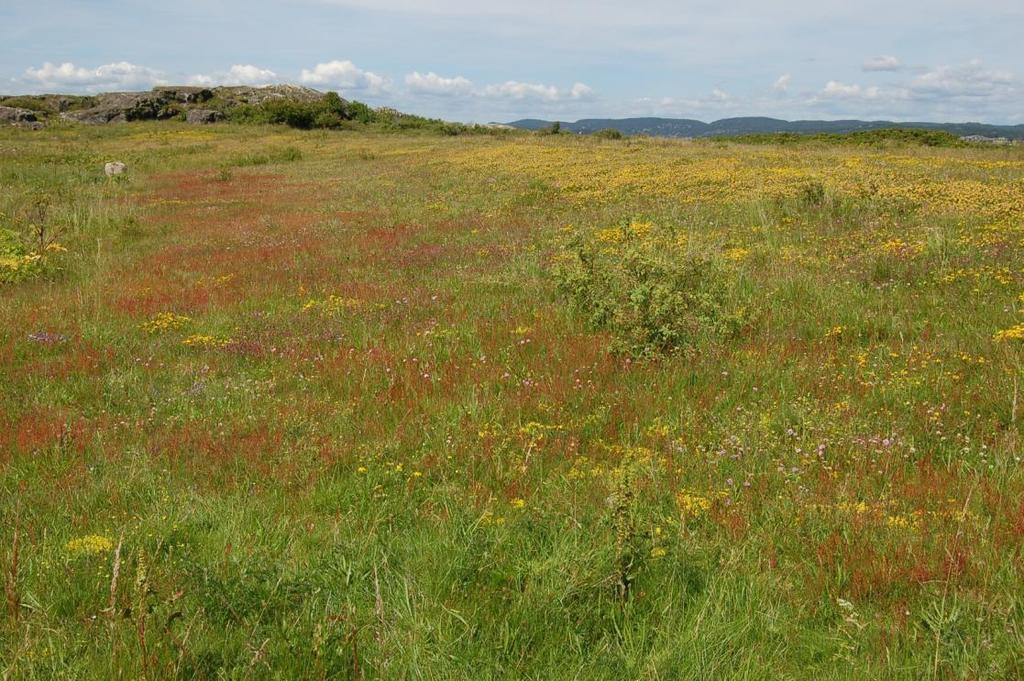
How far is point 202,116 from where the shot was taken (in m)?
78.1

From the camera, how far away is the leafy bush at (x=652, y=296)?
705 cm

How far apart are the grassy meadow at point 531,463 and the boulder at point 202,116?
75.0 meters

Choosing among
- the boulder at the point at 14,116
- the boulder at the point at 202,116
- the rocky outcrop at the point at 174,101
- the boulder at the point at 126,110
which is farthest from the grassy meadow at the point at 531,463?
the boulder at the point at 126,110

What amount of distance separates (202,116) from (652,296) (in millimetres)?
83747

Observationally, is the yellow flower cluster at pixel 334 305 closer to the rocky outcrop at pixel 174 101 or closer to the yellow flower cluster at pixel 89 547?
the yellow flower cluster at pixel 89 547

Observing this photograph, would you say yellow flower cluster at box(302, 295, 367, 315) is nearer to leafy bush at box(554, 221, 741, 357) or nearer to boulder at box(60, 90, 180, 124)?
leafy bush at box(554, 221, 741, 357)

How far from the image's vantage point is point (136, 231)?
682 inches

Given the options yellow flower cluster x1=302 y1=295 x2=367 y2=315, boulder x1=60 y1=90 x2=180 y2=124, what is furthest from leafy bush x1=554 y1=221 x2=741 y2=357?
boulder x1=60 y1=90 x2=180 y2=124

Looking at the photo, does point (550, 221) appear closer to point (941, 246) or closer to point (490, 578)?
point (941, 246)

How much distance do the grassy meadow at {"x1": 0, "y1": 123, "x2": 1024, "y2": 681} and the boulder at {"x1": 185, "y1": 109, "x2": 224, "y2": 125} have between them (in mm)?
74964

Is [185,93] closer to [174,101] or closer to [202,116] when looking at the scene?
[174,101]

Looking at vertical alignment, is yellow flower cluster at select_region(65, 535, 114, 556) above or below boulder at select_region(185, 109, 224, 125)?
below

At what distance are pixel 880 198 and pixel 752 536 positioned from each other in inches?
518

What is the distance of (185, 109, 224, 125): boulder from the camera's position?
78.0 m
